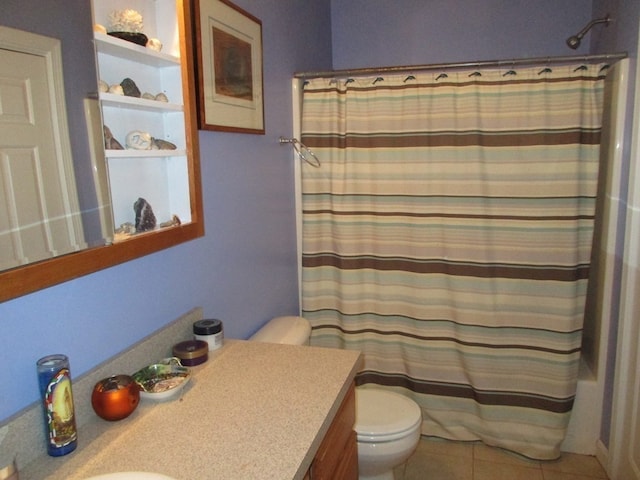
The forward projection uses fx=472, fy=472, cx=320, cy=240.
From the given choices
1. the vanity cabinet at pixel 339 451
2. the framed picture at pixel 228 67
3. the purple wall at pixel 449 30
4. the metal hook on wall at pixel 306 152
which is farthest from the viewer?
the purple wall at pixel 449 30

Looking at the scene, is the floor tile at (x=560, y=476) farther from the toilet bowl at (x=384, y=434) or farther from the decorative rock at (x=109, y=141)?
the decorative rock at (x=109, y=141)

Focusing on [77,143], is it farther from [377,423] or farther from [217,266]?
[377,423]

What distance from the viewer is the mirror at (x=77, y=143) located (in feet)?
2.95

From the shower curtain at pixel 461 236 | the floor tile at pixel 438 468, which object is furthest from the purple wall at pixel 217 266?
the floor tile at pixel 438 468

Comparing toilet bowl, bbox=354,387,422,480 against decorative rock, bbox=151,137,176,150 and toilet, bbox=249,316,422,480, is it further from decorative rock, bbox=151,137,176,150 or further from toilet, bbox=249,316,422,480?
decorative rock, bbox=151,137,176,150

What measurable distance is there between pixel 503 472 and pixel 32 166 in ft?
7.15

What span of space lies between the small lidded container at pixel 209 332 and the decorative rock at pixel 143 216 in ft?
1.12

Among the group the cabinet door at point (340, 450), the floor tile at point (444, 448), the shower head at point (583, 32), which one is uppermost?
the shower head at point (583, 32)

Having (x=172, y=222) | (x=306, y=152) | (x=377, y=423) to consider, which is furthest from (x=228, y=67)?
(x=377, y=423)

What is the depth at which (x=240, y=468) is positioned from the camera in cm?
89

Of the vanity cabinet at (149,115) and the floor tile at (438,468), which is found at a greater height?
the vanity cabinet at (149,115)

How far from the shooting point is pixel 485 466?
2.16 metres

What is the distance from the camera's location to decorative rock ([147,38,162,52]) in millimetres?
1260

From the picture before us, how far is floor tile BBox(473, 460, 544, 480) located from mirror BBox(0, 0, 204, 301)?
5.91ft
